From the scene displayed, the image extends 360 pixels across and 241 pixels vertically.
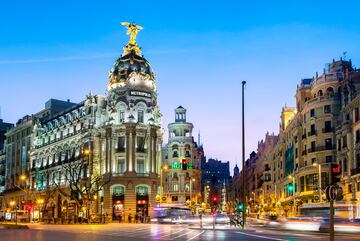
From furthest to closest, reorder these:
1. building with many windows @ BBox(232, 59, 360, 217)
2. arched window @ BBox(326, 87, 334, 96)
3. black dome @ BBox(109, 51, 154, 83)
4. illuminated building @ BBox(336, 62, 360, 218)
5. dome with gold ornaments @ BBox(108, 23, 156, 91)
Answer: black dome @ BBox(109, 51, 154, 83) → dome with gold ornaments @ BBox(108, 23, 156, 91) → arched window @ BBox(326, 87, 334, 96) → building with many windows @ BBox(232, 59, 360, 217) → illuminated building @ BBox(336, 62, 360, 218)

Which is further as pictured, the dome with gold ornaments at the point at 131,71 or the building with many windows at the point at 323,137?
the dome with gold ornaments at the point at 131,71

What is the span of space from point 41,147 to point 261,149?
6452 centimetres

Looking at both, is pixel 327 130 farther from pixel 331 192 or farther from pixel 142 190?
pixel 331 192

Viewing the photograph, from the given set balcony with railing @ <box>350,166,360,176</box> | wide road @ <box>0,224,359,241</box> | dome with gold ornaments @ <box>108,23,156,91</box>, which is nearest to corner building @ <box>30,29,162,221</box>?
dome with gold ornaments @ <box>108,23,156,91</box>

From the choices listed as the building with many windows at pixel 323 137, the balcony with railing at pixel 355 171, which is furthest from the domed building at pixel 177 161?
the balcony with railing at pixel 355 171

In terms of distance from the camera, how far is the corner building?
300 ft

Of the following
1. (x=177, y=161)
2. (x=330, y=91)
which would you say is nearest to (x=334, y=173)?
(x=330, y=91)

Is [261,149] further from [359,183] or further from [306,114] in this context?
[359,183]

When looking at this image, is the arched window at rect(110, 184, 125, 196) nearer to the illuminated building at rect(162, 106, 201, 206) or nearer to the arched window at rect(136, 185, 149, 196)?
the arched window at rect(136, 185, 149, 196)

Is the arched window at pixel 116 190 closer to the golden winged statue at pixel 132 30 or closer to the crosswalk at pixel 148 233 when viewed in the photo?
the golden winged statue at pixel 132 30

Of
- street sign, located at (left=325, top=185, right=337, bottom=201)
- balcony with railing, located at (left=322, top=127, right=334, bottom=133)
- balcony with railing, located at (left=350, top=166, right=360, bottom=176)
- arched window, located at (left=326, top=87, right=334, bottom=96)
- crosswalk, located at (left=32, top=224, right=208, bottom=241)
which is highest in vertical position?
arched window, located at (left=326, top=87, right=334, bottom=96)

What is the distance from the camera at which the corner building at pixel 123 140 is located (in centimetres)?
9129

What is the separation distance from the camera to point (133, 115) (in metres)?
93.2

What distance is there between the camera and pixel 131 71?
311 ft
